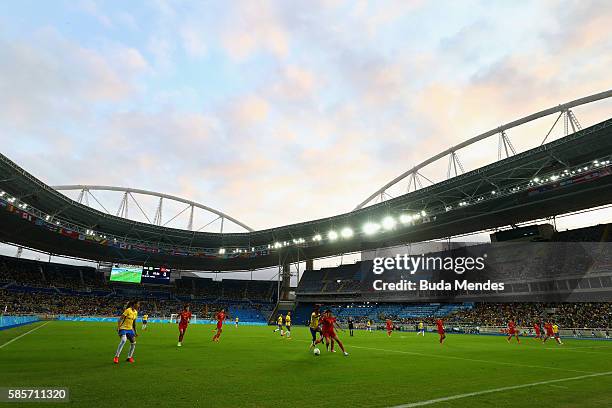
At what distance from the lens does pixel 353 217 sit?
180ft

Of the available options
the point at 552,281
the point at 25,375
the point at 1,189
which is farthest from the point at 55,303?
the point at 552,281

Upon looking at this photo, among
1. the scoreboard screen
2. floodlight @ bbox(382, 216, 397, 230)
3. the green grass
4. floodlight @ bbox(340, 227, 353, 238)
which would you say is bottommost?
the green grass

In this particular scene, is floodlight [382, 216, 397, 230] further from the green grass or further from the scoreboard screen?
the green grass

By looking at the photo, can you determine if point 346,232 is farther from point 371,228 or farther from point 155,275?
point 155,275

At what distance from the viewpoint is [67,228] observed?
50469mm

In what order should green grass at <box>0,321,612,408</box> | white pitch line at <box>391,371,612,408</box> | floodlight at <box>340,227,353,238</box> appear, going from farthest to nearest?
floodlight at <box>340,227,353,238</box> → green grass at <box>0,321,612,408</box> → white pitch line at <box>391,371,612,408</box>

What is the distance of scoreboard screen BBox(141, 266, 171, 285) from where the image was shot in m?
62.4

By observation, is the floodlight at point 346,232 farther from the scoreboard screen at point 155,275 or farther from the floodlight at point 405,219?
the scoreboard screen at point 155,275

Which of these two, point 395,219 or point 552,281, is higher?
point 395,219

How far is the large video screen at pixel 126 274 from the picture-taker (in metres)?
62.2

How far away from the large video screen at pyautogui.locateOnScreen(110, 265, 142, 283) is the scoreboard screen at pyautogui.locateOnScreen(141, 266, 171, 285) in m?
1.02

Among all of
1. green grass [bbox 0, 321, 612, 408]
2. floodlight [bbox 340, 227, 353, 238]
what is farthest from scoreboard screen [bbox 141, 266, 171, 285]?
green grass [bbox 0, 321, 612, 408]

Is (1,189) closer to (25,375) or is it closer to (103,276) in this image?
(103,276)

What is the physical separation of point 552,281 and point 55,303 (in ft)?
235
